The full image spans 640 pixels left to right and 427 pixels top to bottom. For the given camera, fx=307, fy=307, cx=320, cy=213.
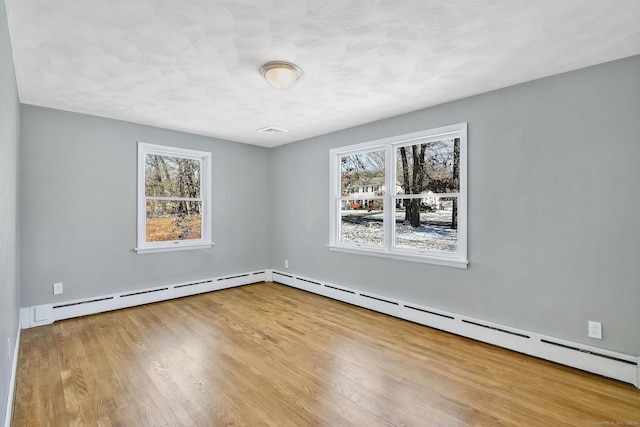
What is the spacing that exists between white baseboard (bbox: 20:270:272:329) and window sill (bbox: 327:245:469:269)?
1.91 metres

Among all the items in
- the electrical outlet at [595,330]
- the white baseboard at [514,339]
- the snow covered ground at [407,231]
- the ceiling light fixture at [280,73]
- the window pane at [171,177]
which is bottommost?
the white baseboard at [514,339]

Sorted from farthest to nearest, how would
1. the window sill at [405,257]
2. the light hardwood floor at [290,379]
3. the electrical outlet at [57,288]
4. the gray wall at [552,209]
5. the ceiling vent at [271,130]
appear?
the ceiling vent at [271,130] → the electrical outlet at [57,288] → the window sill at [405,257] → the gray wall at [552,209] → the light hardwood floor at [290,379]

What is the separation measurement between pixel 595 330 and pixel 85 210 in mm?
5396

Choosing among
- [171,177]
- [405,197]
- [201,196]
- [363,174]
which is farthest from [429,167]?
[171,177]

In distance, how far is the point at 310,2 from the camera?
177cm

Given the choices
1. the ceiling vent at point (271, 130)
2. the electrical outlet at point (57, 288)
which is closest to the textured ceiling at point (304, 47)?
the ceiling vent at point (271, 130)

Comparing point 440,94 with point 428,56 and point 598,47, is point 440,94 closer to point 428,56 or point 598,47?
point 428,56

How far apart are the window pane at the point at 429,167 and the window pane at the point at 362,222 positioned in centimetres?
49

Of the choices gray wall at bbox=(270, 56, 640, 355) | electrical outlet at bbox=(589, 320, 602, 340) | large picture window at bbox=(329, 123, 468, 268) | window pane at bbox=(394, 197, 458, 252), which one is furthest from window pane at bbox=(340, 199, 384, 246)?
electrical outlet at bbox=(589, 320, 602, 340)

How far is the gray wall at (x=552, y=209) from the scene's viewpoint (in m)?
2.38

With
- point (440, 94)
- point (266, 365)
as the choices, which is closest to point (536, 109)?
point (440, 94)

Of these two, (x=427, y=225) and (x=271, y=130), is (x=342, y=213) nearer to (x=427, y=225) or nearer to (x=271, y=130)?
(x=427, y=225)

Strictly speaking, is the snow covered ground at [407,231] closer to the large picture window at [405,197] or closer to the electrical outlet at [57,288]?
the large picture window at [405,197]

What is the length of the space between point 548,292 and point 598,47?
196 cm
